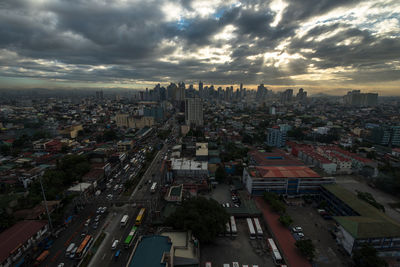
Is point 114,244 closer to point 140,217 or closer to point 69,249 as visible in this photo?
point 140,217

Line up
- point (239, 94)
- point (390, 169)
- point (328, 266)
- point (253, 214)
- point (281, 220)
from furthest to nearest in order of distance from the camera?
point (239, 94), point (390, 169), point (253, 214), point (281, 220), point (328, 266)

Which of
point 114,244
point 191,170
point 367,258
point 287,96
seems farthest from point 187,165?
point 287,96

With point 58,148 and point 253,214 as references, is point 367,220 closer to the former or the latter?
point 253,214

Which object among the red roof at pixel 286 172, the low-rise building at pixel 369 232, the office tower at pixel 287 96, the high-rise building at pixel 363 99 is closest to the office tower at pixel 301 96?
the office tower at pixel 287 96

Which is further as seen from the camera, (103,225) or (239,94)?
(239,94)

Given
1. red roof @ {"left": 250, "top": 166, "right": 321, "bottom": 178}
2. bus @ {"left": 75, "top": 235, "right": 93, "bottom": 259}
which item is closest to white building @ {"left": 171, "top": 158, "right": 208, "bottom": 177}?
red roof @ {"left": 250, "top": 166, "right": 321, "bottom": 178}

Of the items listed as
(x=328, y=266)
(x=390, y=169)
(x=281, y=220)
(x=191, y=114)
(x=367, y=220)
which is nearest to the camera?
(x=328, y=266)

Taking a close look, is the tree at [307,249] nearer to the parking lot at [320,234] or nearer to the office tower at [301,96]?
the parking lot at [320,234]

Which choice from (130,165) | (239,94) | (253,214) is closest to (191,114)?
(130,165)
